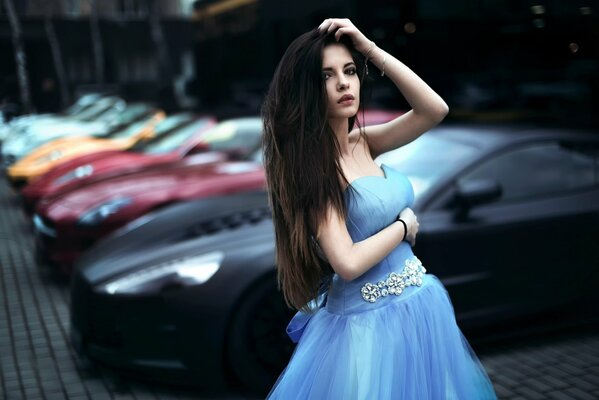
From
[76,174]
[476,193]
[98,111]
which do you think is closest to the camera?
[476,193]

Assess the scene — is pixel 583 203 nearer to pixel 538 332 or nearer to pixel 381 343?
pixel 538 332

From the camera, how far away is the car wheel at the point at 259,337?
3.73 meters

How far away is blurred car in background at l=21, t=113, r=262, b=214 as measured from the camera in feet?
23.9

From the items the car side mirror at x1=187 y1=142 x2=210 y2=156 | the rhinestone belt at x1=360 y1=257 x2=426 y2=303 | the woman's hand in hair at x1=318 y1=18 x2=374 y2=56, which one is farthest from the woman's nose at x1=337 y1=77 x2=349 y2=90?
the car side mirror at x1=187 y1=142 x2=210 y2=156

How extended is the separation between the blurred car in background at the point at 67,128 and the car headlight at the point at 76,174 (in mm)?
2971

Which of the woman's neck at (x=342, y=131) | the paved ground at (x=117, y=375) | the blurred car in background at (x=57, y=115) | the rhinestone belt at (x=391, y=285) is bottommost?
the blurred car in background at (x=57, y=115)

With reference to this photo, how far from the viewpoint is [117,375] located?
13.7 feet

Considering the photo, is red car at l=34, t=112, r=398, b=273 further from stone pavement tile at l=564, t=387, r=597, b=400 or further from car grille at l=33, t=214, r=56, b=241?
stone pavement tile at l=564, t=387, r=597, b=400

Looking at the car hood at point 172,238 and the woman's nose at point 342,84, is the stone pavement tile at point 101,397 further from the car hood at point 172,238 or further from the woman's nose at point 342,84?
the woman's nose at point 342,84

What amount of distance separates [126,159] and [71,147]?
8.38ft

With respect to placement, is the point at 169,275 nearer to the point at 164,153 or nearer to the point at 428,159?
the point at 428,159

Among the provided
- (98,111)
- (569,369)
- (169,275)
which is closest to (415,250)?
(569,369)

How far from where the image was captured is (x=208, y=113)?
901 cm

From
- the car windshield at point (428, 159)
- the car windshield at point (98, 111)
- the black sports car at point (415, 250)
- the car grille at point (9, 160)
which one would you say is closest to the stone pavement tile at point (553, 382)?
the black sports car at point (415, 250)
